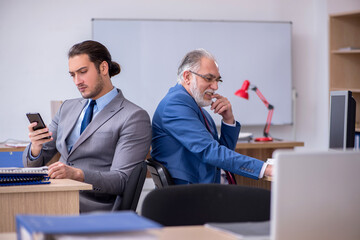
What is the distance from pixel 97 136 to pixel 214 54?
3189 millimetres

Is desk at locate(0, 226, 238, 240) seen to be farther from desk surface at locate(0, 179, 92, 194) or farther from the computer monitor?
the computer monitor

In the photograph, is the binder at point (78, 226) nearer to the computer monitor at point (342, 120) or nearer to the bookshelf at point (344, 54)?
the computer monitor at point (342, 120)

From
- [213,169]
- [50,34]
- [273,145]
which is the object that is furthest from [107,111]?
[50,34]

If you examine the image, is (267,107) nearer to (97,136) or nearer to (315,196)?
(97,136)

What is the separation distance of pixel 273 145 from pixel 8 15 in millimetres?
2841

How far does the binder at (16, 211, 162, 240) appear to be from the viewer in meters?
0.98

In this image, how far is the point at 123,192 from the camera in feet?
8.55

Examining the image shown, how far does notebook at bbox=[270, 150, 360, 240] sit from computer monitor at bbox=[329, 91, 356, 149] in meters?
1.23

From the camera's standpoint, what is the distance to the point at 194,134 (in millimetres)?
2707

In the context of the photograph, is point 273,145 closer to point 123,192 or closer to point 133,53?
point 133,53

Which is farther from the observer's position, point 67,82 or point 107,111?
point 67,82

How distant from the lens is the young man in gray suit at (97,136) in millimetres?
2615

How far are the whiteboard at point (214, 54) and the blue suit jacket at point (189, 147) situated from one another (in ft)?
8.73

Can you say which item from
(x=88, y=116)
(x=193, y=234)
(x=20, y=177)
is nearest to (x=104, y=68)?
(x=88, y=116)
